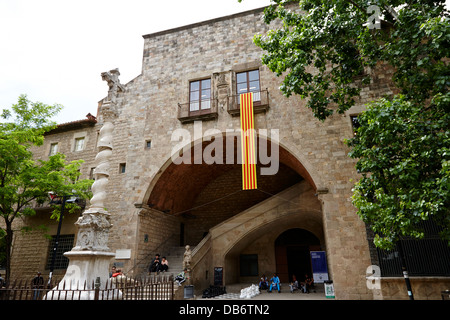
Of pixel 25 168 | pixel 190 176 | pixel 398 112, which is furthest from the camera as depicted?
pixel 190 176

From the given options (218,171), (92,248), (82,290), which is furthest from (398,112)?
(218,171)

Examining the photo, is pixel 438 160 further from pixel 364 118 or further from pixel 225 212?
pixel 225 212

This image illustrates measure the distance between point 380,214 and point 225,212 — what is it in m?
13.0

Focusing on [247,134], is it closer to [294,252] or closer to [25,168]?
[294,252]

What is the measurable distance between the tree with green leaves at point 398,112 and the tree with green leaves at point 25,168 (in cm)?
1156

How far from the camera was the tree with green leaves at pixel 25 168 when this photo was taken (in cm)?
1279

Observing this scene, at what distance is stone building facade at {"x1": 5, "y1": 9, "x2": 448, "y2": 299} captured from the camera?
503 inches

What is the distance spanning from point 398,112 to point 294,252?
42.3ft

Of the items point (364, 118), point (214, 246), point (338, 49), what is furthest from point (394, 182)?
point (214, 246)

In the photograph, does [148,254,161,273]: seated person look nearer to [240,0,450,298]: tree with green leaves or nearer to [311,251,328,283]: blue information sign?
[311,251,328,283]: blue information sign

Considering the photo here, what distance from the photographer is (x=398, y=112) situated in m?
7.39

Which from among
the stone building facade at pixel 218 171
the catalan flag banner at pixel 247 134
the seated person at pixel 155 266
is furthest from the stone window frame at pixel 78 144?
the catalan flag banner at pixel 247 134

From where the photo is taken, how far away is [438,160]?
6738 millimetres

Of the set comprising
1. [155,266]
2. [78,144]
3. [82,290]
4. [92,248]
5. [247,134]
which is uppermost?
[78,144]
